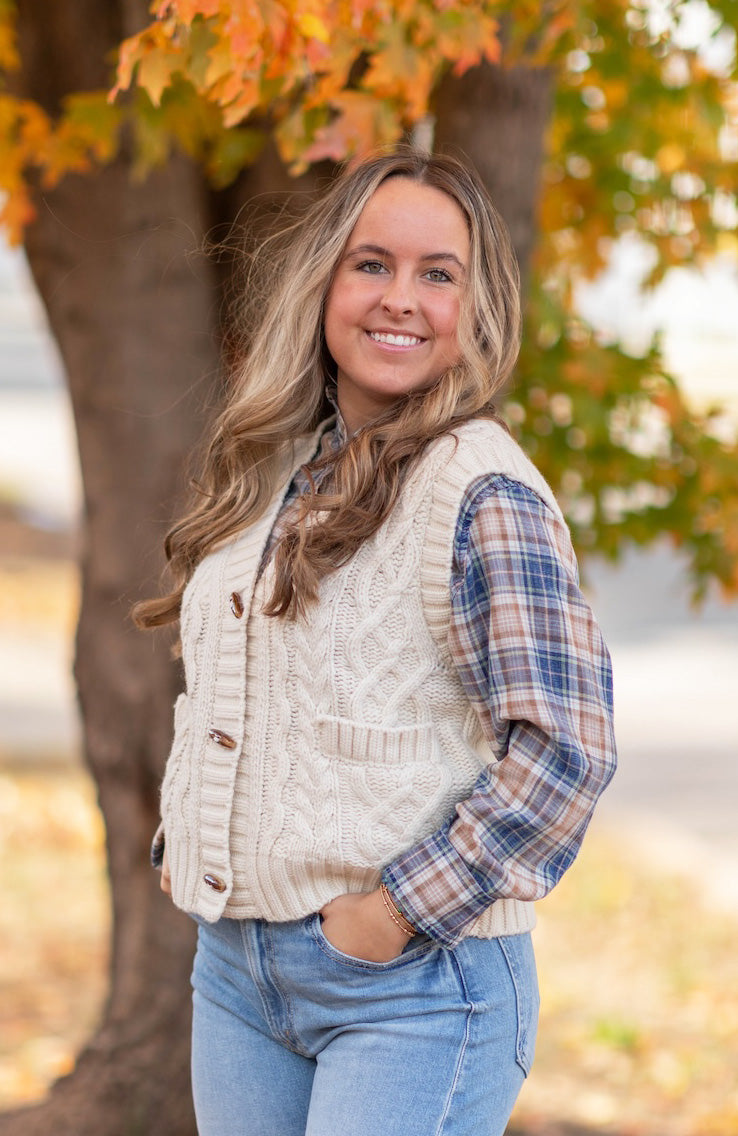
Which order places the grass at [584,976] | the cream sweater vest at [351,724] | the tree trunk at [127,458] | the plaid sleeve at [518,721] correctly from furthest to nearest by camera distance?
the grass at [584,976], the tree trunk at [127,458], the cream sweater vest at [351,724], the plaid sleeve at [518,721]

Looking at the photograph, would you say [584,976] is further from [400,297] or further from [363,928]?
[400,297]

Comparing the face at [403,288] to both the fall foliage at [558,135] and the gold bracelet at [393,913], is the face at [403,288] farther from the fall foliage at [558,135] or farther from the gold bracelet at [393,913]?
the gold bracelet at [393,913]

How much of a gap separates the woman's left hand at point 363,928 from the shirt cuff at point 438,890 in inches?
1.2

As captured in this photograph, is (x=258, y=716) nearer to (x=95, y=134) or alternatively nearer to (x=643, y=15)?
(x=95, y=134)

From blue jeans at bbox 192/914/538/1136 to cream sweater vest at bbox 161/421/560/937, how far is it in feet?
0.17

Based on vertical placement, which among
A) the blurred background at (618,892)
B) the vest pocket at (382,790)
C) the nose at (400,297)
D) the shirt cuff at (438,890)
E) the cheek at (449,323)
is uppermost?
the nose at (400,297)

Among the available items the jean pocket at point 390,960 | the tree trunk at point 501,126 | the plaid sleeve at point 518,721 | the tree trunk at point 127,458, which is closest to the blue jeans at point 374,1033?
the jean pocket at point 390,960

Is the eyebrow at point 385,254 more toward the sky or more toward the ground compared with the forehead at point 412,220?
more toward the ground

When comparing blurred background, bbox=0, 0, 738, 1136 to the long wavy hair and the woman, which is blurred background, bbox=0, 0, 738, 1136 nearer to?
the long wavy hair

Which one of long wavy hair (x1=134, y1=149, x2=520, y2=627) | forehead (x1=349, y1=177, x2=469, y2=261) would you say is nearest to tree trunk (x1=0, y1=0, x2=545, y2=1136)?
long wavy hair (x1=134, y1=149, x2=520, y2=627)

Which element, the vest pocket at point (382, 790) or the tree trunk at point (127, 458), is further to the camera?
the tree trunk at point (127, 458)

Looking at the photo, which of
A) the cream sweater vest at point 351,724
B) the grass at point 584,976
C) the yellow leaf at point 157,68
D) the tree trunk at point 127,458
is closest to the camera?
the cream sweater vest at point 351,724

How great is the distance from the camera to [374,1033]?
1825 mm

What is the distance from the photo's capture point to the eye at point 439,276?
1986 millimetres
